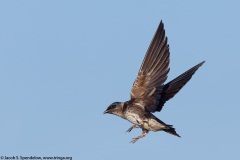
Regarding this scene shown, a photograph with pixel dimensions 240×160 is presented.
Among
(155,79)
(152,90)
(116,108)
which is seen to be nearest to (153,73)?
(155,79)

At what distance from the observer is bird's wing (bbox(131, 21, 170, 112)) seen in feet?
51.6

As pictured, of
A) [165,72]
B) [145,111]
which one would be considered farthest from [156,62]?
[145,111]

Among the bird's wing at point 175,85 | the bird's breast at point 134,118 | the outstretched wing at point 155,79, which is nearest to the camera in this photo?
the bird's breast at point 134,118

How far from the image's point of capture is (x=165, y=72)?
16.0 m

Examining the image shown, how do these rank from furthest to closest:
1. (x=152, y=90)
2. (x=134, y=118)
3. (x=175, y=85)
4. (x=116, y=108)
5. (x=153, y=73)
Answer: (x=175, y=85), (x=153, y=73), (x=152, y=90), (x=116, y=108), (x=134, y=118)

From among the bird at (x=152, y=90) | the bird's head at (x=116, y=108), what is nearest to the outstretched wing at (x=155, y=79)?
the bird at (x=152, y=90)

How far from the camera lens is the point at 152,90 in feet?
52.0

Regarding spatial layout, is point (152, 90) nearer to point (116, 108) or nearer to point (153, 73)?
point (153, 73)

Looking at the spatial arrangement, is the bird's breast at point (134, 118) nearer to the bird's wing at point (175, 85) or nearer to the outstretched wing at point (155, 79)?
the outstretched wing at point (155, 79)

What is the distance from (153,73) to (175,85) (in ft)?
2.72

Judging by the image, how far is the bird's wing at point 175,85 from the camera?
1612cm

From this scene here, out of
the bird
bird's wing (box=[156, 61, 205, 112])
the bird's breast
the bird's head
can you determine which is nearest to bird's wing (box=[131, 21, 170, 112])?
the bird

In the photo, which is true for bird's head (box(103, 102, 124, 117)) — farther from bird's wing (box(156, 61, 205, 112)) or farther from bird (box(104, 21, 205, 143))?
bird's wing (box(156, 61, 205, 112))

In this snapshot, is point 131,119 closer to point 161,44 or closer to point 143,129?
point 143,129
